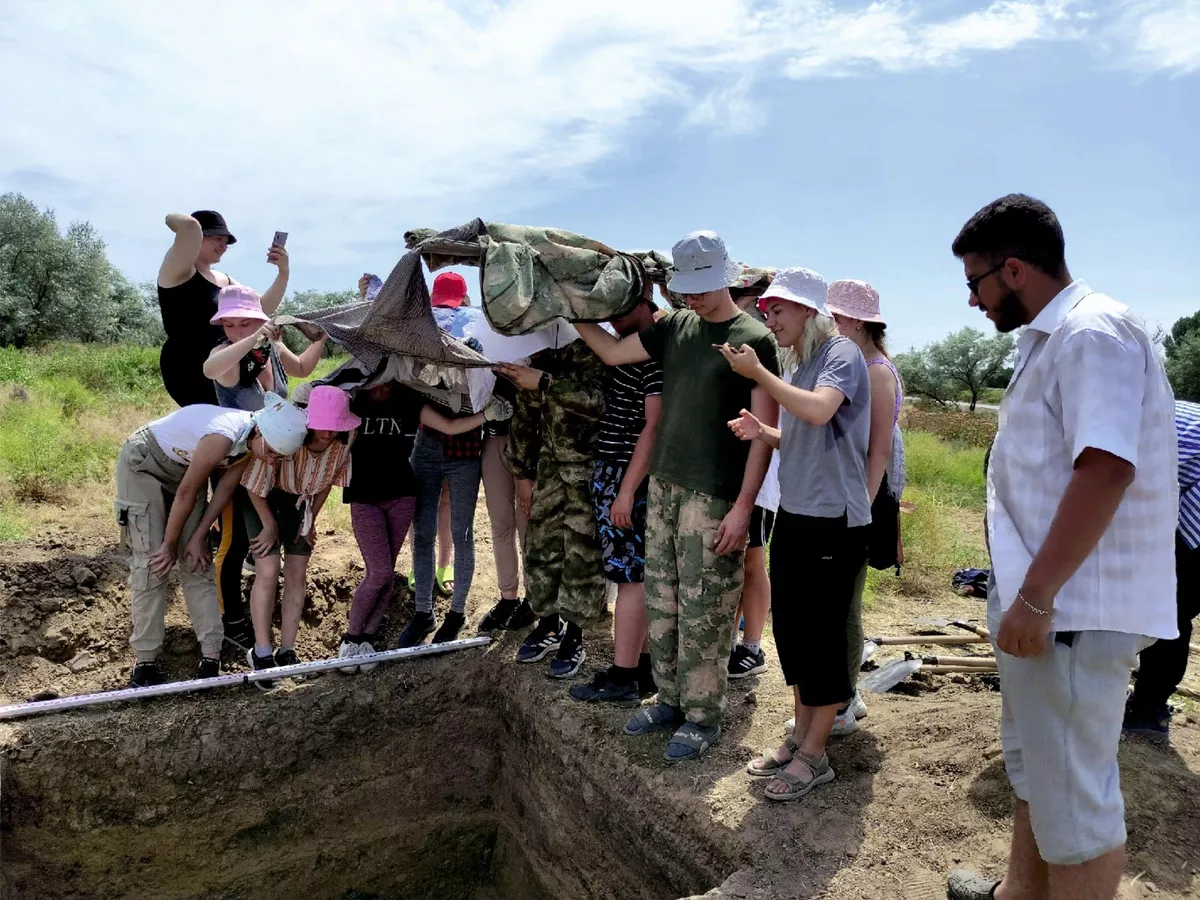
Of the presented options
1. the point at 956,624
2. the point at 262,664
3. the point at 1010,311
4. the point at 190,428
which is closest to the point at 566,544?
the point at 262,664

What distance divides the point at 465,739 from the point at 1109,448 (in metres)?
3.67

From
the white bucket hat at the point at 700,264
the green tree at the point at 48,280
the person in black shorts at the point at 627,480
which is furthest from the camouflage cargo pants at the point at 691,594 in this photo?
the green tree at the point at 48,280

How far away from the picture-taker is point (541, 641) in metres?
4.29

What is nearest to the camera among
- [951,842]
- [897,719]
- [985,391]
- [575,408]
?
[951,842]

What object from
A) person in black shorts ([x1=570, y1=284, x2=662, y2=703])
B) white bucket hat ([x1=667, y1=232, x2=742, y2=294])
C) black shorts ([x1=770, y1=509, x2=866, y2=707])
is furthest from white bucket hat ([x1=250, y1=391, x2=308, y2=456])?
black shorts ([x1=770, y1=509, x2=866, y2=707])

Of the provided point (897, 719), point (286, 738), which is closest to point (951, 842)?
point (897, 719)

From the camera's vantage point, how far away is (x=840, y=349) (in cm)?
281

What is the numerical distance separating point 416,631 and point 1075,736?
3376 millimetres

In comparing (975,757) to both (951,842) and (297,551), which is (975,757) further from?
(297,551)

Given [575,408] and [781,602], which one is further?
[575,408]

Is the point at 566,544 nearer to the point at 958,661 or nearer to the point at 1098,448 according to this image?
the point at 958,661

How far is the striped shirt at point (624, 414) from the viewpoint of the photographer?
137 inches

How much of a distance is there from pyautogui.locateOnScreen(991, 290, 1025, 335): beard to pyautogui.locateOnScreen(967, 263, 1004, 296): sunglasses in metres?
0.06

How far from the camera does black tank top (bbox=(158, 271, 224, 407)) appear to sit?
13.3ft
